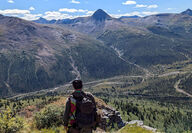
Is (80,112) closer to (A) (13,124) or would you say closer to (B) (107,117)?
(A) (13,124)

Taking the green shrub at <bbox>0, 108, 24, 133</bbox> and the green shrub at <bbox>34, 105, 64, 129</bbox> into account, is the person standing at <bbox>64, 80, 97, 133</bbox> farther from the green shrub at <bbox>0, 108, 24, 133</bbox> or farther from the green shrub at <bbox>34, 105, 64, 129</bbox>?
the green shrub at <bbox>34, 105, 64, 129</bbox>

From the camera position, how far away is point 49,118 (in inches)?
819

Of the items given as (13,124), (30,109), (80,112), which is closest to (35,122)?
(13,124)

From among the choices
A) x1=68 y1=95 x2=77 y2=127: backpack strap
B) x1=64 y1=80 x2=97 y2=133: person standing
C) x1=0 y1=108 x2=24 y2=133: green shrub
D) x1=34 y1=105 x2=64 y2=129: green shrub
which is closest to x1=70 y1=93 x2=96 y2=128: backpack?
x1=64 y1=80 x2=97 y2=133: person standing

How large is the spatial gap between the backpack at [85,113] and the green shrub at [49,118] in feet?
30.8

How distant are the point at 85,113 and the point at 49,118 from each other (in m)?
10.7

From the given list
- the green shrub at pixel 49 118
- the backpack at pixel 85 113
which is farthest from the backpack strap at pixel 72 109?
the green shrub at pixel 49 118

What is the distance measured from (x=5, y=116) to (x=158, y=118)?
108668mm

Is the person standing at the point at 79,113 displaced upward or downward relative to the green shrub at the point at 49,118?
upward

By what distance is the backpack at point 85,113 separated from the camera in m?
11.3

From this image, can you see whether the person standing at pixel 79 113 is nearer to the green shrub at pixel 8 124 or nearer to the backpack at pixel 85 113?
the backpack at pixel 85 113

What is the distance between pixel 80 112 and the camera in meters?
11.7

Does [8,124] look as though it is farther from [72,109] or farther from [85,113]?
[85,113]

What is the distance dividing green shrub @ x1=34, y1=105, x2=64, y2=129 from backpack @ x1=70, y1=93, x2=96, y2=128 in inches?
370
